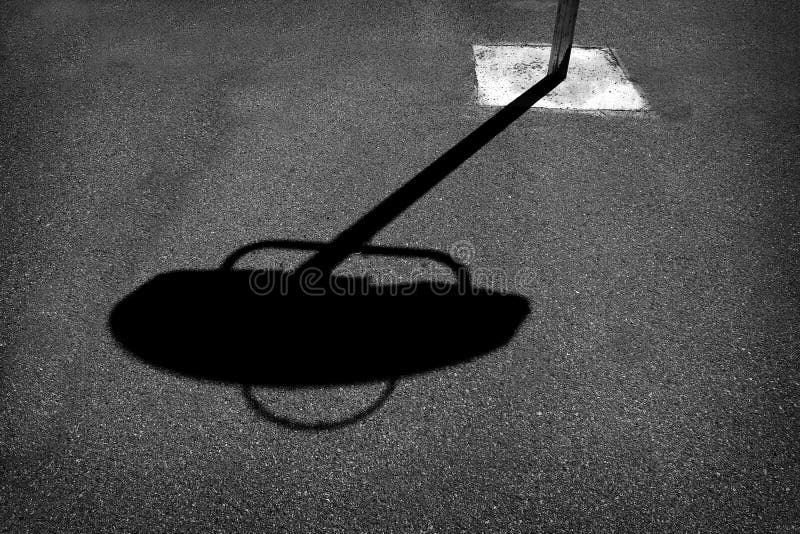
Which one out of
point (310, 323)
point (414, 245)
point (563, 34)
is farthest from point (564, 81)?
point (310, 323)

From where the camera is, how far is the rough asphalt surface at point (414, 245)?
270 centimetres

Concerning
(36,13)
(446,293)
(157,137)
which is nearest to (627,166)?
(446,293)

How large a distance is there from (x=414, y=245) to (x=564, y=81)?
2.98 metres

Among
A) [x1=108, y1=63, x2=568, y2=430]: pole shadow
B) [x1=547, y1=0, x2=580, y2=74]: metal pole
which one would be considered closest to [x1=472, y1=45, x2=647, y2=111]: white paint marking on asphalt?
[x1=547, y1=0, x2=580, y2=74]: metal pole

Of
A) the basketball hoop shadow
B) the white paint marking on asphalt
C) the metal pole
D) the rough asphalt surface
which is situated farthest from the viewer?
the white paint marking on asphalt

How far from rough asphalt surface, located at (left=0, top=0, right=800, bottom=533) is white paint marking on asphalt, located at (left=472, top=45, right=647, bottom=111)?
22 cm

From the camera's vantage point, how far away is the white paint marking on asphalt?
17.5 ft

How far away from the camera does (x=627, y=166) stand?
460cm

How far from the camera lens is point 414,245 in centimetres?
391

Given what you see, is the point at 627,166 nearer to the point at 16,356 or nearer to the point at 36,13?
the point at 16,356

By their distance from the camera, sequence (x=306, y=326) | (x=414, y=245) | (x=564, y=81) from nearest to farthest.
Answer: (x=306, y=326) → (x=414, y=245) → (x=564, y=81)

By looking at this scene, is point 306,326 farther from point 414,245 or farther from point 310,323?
point 414,245

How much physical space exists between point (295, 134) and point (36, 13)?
15.4 ft

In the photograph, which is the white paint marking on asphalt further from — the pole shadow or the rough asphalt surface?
the pole shadow
